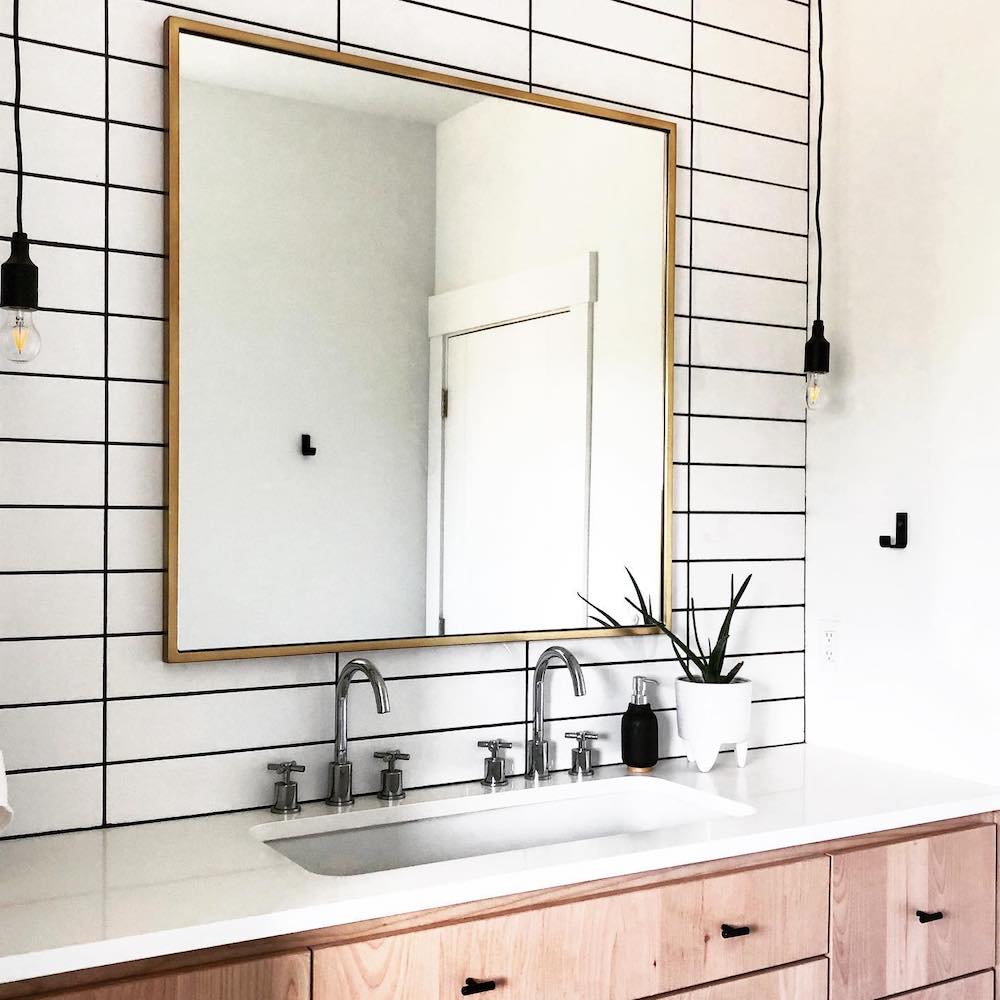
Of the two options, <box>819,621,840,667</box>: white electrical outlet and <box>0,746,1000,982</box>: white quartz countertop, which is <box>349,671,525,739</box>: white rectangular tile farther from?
<box>819,621,840,667</box>: white electrical outlet

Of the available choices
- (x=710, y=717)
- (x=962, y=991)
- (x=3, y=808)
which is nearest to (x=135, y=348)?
(x=3, y=808)

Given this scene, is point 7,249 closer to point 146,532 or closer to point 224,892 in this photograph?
point 146,532

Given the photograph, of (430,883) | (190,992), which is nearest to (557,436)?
(430,883)

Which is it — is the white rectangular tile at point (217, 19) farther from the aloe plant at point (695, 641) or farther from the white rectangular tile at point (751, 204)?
the aloe plant at point (695, 641)

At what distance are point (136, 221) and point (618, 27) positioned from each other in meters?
1.00

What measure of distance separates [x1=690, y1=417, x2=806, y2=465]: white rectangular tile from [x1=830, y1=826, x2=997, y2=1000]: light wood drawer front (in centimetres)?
81

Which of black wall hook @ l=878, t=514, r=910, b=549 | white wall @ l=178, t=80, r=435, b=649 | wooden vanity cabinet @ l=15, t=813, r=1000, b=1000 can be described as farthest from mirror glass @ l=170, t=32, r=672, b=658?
wooden vanity cabinet @ l=15, t=813, r=1000, b=1000

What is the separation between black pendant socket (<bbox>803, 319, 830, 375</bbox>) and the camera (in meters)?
2.23

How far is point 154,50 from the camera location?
1779 millimetres

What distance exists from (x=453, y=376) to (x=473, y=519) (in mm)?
251

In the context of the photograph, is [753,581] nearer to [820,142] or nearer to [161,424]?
[820,142]

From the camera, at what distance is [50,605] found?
1712 mm

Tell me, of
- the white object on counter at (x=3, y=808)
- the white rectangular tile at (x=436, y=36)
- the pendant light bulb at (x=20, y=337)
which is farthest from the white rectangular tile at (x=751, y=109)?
the white object on counter at (x=3, y=808)

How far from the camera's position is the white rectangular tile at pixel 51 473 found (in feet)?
5.53
